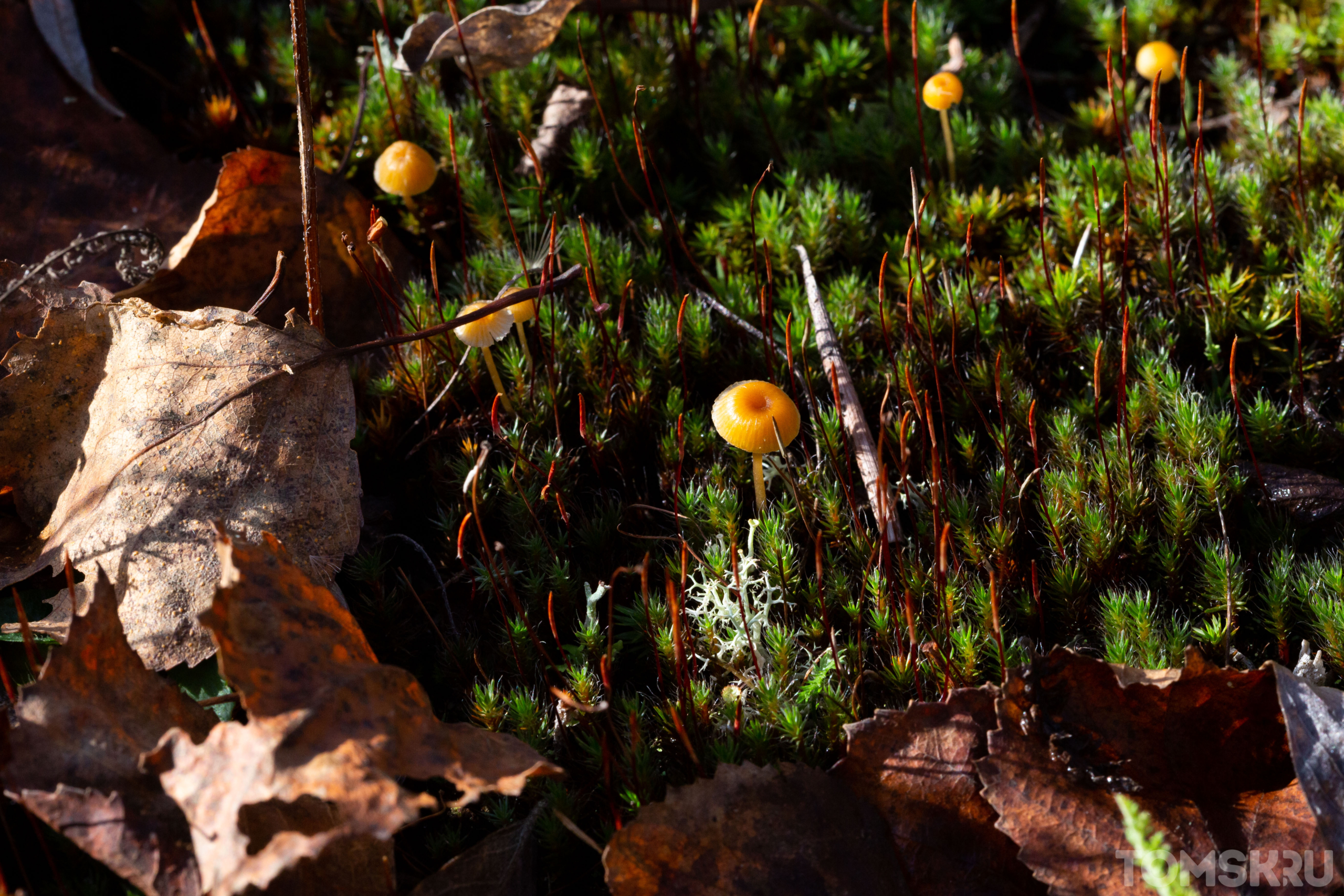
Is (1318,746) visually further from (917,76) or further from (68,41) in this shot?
(68,41)

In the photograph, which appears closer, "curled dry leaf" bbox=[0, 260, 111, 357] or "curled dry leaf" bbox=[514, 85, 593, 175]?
"curled dry leaf" bbox=[0, 260, 111, 357]

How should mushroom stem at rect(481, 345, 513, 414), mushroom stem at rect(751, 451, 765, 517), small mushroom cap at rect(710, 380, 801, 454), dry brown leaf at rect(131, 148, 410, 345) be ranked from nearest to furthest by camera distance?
small mushroom cap at rect(710, 380, 801, 454), mushroom stem at rect(751, 451, 765, 517), mushroom stem at rect(481, 345, 513, 414), dry brown leaf at rect(131, 148, 410, 345)

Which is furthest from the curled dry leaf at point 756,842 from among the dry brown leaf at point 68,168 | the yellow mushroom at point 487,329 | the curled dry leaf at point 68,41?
the curled dry leaf at point 68,41

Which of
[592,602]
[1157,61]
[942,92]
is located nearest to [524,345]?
[592,602]

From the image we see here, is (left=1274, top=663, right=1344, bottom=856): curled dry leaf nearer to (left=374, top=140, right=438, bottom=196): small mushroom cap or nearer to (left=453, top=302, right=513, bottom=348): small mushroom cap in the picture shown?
(left=453, top=302, right=513, bottom=348): small mushroom cap

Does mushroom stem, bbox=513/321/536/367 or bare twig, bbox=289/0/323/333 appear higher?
bare twig, bbox=289/0/323/333

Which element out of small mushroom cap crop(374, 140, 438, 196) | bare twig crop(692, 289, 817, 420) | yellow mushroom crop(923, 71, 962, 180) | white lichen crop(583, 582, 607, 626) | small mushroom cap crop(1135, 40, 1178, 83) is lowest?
white lichen crop(583, 582, 607, 626)

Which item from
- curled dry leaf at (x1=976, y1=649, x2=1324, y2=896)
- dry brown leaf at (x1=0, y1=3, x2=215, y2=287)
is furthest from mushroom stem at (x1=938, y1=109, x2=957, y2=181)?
dry brown leaf at (x1=0, y1=3, x2=215, y2=287)
